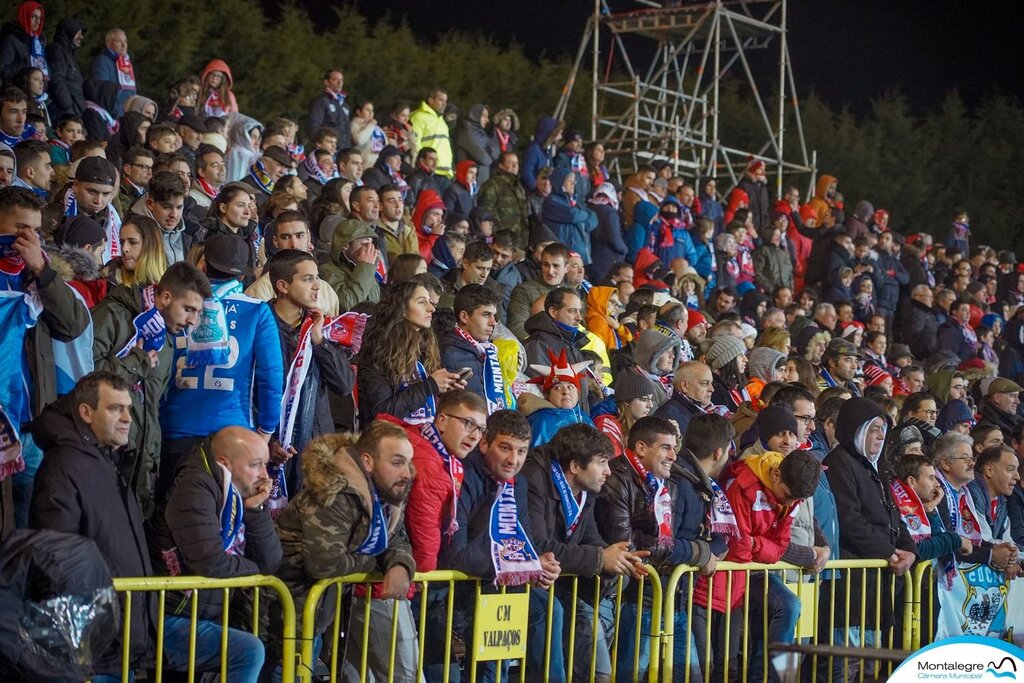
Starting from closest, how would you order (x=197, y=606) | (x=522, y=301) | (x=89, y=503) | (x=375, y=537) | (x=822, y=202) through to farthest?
(x=89, y=503)
(x=197, y=606)
(x=375, y=537)
(x=522, y=301)
(x=822, y=202)

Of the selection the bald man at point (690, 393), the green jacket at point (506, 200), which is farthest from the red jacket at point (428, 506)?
the green jacket at point (506, 200)

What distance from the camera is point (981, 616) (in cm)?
872

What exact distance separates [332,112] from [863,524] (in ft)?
31.1

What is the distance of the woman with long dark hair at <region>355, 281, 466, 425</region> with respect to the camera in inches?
285

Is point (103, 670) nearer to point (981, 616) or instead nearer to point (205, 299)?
point (205, 299)

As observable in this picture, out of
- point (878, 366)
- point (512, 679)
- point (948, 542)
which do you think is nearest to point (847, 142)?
point (878, 366)

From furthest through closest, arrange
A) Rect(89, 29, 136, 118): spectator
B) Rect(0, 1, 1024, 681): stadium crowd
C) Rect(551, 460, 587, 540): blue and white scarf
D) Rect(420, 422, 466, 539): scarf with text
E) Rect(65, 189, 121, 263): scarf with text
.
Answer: Rect(89, 29, 136, 118): spectator, Rect(65, 189, 121, 263): scarf with text, Rect(551, 460, 587, 540): blue and white scarf, Rect(420, 422, 466, 539): scarf with text, Rect(0, 1, 1024, 681): stadium crowd

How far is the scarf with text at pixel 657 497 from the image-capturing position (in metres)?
7.17

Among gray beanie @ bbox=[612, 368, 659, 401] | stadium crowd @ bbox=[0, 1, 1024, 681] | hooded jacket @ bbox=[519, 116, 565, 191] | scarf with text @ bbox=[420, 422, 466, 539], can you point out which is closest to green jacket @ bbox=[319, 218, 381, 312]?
stadium crowd @ bbox=[0, 1, 1024, 681]

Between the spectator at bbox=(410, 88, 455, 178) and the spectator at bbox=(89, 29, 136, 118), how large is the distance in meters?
3.49

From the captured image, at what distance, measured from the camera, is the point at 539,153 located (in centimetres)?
1758

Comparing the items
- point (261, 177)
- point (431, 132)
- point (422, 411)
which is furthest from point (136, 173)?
point (431, 132)

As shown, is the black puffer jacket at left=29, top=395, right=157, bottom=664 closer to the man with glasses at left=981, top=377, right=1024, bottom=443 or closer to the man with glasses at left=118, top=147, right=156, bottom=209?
the man with glasses at left=118, top=147, right=156, bottom=209

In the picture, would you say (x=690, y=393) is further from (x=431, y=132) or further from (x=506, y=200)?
(x=431, y=132)
